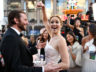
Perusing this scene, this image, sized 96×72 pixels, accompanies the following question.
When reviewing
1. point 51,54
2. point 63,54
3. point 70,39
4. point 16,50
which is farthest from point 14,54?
point 70,39

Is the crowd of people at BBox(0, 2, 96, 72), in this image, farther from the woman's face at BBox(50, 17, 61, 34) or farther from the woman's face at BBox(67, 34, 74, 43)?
the woman's face at BBox(67, 34, 74, 43)

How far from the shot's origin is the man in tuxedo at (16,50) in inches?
72.8

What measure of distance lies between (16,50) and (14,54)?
44 millimetres

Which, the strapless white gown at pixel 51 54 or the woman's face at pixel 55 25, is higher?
the woman's face at pixel 55 25

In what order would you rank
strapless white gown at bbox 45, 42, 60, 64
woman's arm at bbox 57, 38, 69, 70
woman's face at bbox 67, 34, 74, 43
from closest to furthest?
1. woman's arm at bbox 57, 38, 69, 70
2. strapless white gown at bbox 45, 42, 60, 64
3. woman's face at bbox 67, 34, 74, 43

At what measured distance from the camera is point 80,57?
174 inches

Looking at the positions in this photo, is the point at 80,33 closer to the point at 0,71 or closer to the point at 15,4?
the point at 0,71

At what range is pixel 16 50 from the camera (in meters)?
1.87

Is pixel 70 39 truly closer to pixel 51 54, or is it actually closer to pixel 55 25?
pixel 55 25

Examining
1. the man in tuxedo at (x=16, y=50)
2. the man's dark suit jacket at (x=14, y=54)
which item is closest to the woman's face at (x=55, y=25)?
the man in tuxedo at (x=16, y=50)

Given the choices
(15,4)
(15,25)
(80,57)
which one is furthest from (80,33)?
(15,4)

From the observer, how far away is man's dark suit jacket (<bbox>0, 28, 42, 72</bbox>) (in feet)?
6.05

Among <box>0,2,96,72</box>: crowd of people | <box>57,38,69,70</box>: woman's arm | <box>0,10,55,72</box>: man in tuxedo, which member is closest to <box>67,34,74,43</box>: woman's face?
<box>0,2,96,72</box>: crowd of people

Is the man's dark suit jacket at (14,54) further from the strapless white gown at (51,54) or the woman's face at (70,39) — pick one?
the woman's face at (70,39)
